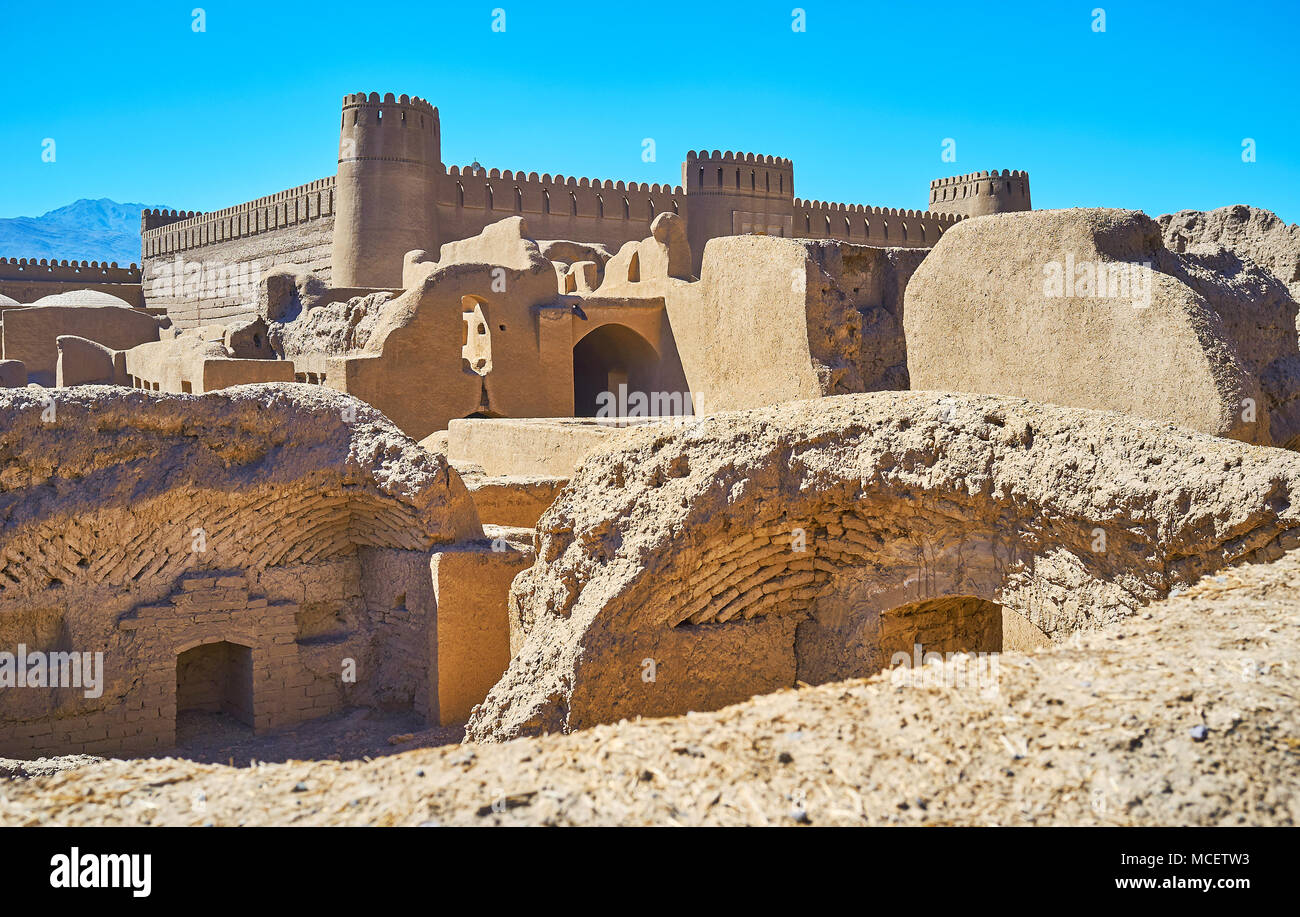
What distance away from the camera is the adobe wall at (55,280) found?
133 feet

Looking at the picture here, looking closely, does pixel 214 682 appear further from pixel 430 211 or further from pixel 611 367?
pixel 430 211

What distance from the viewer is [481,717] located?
6867 millimetres

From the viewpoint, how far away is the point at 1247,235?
11438mm

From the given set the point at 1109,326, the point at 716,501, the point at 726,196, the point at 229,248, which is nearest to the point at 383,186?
the point at 726,196

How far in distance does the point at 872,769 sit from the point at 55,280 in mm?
46233

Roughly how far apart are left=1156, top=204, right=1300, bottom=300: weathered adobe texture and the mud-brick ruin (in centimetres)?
3

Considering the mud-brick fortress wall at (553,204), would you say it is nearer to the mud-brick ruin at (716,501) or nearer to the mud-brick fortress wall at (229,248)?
the mud-brick fortress wall at (229,248)

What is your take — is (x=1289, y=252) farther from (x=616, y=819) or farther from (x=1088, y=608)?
(x=616, y=819)

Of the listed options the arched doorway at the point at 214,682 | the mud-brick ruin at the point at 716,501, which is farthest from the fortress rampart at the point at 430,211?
the arched doorway at the point at 214,682

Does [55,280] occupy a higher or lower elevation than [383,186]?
higher

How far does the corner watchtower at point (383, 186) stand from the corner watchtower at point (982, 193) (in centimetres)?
1933

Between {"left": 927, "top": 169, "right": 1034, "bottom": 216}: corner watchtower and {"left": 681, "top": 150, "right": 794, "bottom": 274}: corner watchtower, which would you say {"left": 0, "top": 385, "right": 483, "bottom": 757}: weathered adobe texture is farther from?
{"left": 927, "top": 169, "right": 1034, "bottom": 216}: corner watchtower
